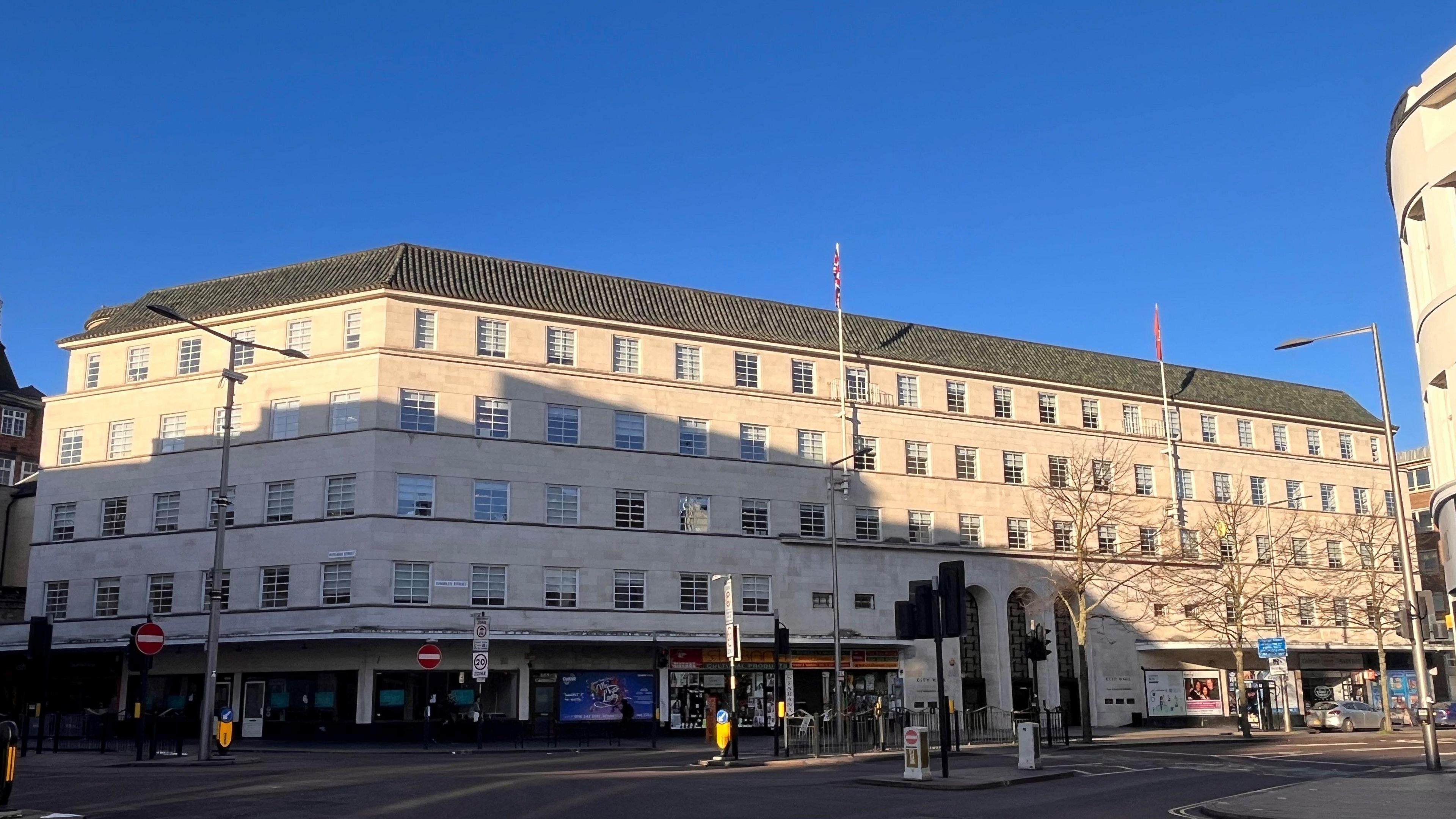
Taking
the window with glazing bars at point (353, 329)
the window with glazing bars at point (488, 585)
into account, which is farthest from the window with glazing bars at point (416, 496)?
the window with glazing bars at point (353, 329)

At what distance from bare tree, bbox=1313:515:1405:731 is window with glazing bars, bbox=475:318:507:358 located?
143 feet

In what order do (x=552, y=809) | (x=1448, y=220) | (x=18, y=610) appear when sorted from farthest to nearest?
(x=18, y=610)
(x=1448, y=220)
(x=552, y=809)

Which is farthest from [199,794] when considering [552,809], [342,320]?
[342,320]

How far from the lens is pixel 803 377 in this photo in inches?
2229

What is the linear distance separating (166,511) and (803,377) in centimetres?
2724

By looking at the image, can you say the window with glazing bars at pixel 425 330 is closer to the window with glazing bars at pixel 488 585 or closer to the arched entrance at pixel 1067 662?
the window with glazing bars at pixel 488 585

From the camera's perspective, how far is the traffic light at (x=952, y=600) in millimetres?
24125

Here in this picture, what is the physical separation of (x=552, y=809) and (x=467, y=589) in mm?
29320

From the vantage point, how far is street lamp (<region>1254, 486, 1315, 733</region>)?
2392 inches

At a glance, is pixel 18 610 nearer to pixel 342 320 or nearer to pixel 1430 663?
pixel 342 320

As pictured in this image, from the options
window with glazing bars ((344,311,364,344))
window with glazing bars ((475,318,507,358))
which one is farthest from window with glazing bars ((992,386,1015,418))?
window with glazing bars ((344,311,364,344))

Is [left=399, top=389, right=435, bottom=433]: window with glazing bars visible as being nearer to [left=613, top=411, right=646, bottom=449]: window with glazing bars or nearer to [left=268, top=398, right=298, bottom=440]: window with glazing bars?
[left=268, top=398, right=298, bottom=440]: window with glazing bars

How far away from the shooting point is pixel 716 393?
53.8 meters

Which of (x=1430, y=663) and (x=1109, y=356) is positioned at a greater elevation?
(x=1109, y=356)
